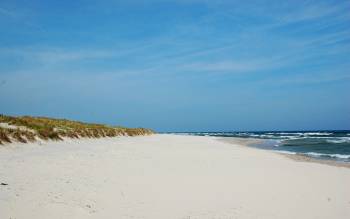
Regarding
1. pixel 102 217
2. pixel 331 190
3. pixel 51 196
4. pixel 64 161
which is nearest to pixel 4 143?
pixel 64 161

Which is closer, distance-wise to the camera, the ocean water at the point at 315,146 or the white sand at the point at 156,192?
the white sand at the point at 156,192

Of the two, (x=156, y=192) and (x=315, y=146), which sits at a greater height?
(x=315, y=146)

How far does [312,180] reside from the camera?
9305mm

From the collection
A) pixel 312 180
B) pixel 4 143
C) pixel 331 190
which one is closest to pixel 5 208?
pixel 331 190

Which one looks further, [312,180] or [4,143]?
[4,143]

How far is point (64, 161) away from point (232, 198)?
4.54 m

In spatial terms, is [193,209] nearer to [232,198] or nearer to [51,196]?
[232,198]

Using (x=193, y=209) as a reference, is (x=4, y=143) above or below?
above

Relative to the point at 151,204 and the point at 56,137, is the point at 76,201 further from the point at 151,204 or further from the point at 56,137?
the point at 56,137

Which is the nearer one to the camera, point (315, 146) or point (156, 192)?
point (156, 192)

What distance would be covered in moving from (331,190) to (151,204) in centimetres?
435

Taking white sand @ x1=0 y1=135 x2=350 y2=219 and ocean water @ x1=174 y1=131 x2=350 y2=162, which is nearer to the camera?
white sand @ x1=0 y1=135 x2=350 y2=219

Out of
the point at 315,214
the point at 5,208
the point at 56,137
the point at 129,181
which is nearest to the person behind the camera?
the point at 5,208

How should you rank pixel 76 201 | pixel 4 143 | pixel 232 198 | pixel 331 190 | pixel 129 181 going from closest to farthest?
pixel 76 201, pixel 232 198, pixel 129 181, pixel 331 190, pixel 4 143
